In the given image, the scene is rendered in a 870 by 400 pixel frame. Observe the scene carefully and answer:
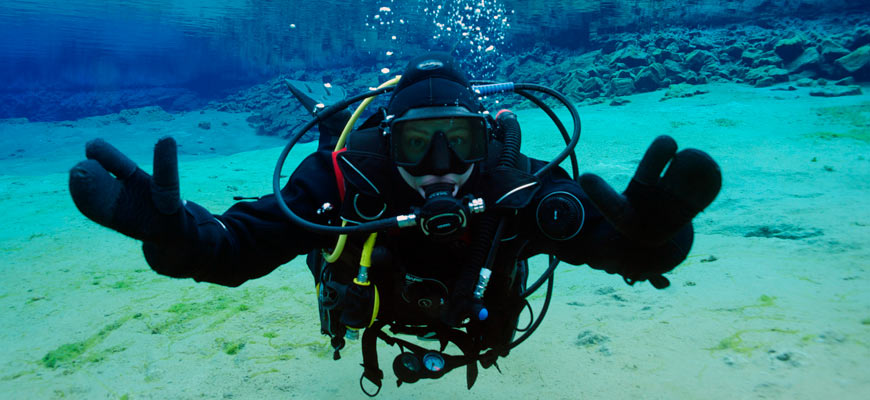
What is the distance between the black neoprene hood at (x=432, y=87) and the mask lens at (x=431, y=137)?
0.40 feet

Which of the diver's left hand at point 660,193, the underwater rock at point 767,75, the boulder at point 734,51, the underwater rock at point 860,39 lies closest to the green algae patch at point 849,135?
the underwater rock at point 767,75

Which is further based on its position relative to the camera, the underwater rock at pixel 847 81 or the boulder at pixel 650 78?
the boulder at pixel 650 78

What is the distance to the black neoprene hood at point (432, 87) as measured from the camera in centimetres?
211

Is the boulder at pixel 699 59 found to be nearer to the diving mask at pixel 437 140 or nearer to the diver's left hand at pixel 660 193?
the diving mask at pixel 437 140

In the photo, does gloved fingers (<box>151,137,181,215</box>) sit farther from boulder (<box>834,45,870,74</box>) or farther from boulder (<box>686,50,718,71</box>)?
boulder (<box>686,50,718,71</box>)

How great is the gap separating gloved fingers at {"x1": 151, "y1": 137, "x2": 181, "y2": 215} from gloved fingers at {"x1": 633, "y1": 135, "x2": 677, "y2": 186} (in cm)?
165

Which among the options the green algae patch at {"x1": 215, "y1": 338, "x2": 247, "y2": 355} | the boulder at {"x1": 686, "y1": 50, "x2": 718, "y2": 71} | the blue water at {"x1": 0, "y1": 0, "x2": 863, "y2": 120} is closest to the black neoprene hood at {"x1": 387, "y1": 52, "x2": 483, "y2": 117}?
the green algae patch at {"x1": 215, "y1": 338, "x2": 247, "y2": 355}

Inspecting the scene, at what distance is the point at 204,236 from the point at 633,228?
5.66ft

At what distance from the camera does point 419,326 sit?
8.39 feet

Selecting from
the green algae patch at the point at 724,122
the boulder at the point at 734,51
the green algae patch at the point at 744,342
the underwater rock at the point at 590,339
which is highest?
the boulder at the point at 734,51

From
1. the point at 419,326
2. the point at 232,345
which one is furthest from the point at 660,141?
the point at 232,345

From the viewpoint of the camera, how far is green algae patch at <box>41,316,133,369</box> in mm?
3230

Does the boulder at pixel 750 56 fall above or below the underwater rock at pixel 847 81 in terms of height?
above

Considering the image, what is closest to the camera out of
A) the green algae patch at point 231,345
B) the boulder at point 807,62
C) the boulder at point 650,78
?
the green algae patch at point 231,345
